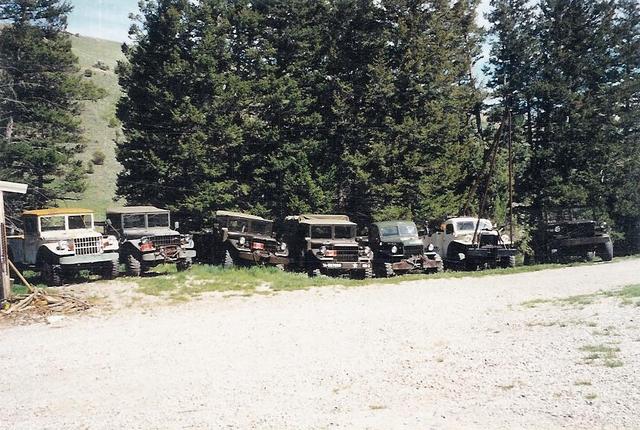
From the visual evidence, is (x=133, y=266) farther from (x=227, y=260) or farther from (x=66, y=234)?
(x=227, y=260)

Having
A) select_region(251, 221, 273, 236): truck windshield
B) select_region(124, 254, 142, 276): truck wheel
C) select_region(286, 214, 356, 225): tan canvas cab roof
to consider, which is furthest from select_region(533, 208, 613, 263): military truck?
select_region(124, 254, 142, 276): truck wheel

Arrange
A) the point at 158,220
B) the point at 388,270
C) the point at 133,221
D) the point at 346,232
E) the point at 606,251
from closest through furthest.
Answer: the point at 133,221
the point at 158,220
the point at 388,270
the point at 346,232
the point at 606,251

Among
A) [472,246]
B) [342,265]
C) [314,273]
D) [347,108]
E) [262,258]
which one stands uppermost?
[347,108]

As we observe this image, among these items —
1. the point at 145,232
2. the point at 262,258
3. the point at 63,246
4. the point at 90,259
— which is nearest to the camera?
the point at 90,259

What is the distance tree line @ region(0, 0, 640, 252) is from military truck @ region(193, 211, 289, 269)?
245 inches

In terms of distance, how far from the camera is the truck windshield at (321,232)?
22.6 m

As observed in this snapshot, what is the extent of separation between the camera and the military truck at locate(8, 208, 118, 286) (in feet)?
61.1

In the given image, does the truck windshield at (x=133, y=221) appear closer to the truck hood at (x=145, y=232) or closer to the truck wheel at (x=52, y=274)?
the truck hood at (x=145, y=232)

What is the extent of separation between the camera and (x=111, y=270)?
64.0 feet

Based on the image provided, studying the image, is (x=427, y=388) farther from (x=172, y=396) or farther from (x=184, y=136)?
(x=184, y=136)

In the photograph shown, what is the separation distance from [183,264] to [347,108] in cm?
1415

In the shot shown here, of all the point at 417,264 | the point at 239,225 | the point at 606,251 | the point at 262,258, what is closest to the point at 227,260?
the point at 262,258

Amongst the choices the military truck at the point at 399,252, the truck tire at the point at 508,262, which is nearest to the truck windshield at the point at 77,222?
the military truck at the point at 399,252

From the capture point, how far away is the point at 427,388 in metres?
7.70
